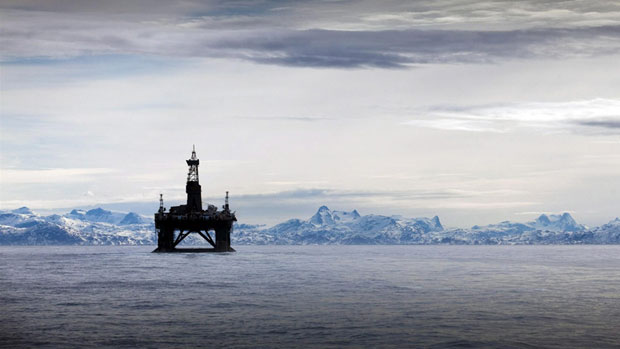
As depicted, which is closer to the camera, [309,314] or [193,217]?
[309,314]

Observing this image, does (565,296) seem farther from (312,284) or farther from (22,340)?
(22,340)

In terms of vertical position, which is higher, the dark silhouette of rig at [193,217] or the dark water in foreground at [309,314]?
the dark silhouette of rig at [193,217]

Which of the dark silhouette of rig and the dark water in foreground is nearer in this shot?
the dark water in foreground

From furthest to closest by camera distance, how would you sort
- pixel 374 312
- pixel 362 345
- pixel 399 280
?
pixel 399 280, pixel 374 312, pixel 362 345

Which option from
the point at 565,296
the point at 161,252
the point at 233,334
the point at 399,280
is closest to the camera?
the point at 233,334

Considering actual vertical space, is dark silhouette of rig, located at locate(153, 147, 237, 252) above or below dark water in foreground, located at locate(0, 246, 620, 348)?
above

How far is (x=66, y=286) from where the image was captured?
64.1 metres

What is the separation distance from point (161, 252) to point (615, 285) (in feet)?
355

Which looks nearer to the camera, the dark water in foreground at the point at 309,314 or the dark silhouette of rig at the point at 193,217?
the dark water in foreground at the point at 309,314

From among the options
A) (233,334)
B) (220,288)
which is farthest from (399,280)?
(233,334)

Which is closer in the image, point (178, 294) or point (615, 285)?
point (178, 294)

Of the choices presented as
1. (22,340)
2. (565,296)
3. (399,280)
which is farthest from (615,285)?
(22,340)

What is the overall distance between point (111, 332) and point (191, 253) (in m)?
128

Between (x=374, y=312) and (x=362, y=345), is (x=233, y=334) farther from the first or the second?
(x=374, y=312)
